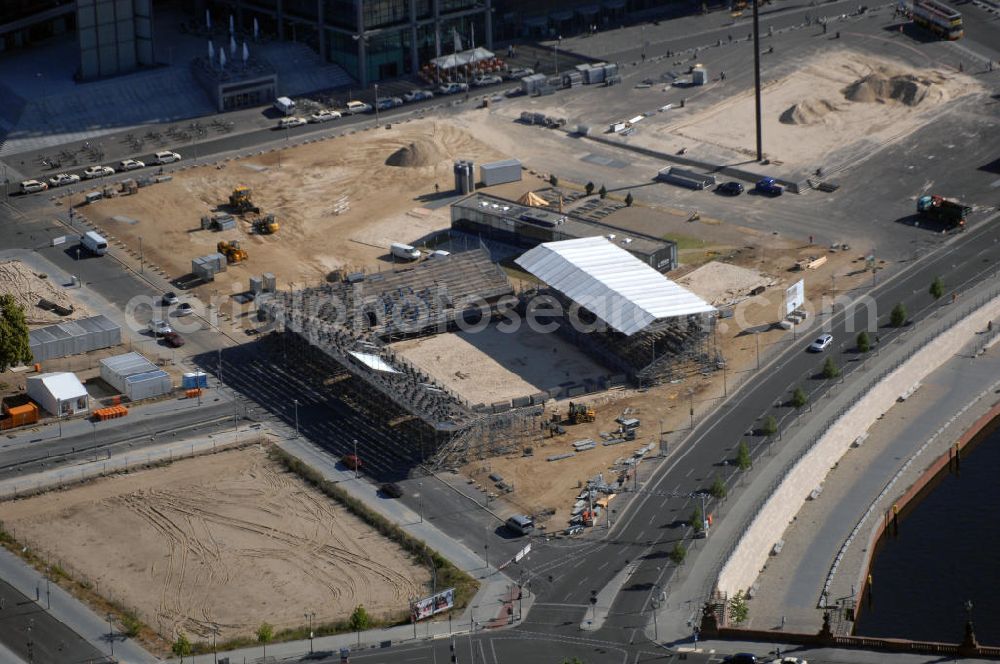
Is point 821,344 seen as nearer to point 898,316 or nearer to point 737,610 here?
point 898,316

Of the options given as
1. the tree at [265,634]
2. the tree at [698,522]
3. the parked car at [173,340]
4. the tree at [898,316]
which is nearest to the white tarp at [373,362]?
the parked car at [173,340]

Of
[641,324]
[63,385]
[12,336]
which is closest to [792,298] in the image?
[641,324]

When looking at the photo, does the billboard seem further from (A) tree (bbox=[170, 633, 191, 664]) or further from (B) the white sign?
(B) the white sign

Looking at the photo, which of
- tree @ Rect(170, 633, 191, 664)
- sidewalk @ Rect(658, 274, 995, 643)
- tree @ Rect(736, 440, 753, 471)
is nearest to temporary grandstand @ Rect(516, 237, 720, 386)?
sidewalk @ Rect(658, 274, 995, 643)

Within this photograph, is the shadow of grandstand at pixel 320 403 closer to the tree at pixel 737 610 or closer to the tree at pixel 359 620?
the tree at pixel 359 620

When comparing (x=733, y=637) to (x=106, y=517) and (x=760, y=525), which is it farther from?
(x=106, y=517)

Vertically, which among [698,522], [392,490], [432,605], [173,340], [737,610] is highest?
[173,340]

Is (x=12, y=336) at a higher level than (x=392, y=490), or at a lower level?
higher
